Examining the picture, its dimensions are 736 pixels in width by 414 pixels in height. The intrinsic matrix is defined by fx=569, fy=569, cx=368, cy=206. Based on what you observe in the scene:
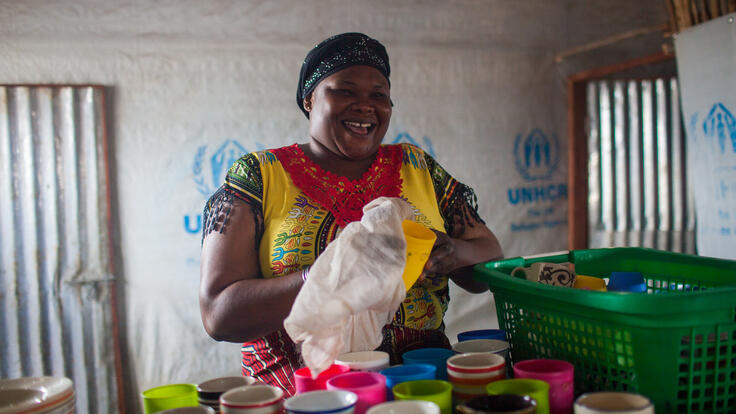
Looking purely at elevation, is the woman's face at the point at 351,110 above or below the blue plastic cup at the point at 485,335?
above

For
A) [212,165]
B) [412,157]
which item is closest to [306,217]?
[412,157]

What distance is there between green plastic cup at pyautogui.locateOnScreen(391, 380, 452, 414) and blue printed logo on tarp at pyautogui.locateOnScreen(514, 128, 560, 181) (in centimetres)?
280

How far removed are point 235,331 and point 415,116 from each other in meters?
2.30

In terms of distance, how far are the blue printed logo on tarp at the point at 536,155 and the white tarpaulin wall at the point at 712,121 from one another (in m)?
0.99

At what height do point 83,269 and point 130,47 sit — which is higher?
point 130,47

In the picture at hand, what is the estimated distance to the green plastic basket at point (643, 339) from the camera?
94 centimetres

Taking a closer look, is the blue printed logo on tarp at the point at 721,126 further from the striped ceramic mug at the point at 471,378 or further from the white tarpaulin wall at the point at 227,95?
the striped ceramic mug at the point at 471,378

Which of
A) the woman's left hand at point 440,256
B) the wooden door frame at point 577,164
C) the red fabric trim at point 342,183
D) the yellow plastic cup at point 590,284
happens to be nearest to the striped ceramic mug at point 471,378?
the woman's left hand at point 440,256

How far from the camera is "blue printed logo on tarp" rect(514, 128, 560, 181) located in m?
3.63

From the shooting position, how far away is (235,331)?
1.40m

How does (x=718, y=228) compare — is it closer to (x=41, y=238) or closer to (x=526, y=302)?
(x=526, y=302)

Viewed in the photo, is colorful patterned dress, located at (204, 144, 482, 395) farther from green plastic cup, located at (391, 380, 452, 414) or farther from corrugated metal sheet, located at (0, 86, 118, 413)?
corrugated metal sheet, located at (0, 86, 118, 413)

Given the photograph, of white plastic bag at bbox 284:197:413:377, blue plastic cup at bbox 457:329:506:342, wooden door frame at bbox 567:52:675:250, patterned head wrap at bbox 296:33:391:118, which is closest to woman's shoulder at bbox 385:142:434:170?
patterned head wrap at bbox 296:33:391:118

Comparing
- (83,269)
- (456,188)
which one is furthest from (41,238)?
(456,188)
